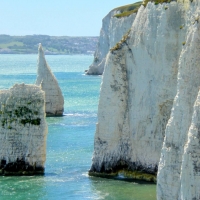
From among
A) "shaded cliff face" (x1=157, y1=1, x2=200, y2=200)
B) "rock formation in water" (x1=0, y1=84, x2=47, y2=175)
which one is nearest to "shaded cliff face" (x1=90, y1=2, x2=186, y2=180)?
"rock formation in water" (x1=0, y1=84, x2=47, y2=175)

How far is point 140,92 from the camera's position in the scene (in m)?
38.6

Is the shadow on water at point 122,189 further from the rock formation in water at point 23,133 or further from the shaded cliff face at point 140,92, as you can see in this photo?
the rock formation in water at point 23,133

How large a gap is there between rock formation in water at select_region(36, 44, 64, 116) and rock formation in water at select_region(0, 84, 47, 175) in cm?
2723

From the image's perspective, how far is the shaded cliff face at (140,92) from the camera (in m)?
36.5

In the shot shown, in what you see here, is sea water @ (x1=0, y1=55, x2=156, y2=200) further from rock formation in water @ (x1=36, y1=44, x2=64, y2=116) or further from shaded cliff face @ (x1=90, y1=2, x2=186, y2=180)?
rock formation in water @ (x1=36, y1=44, x2=64, y2=116)

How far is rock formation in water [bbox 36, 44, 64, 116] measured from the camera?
69.1 m

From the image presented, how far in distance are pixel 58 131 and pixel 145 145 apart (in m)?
23.5

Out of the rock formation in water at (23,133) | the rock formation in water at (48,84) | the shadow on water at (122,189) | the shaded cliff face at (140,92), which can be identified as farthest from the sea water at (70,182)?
the rock formation in water at (48,84)

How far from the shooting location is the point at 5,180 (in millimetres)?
39750

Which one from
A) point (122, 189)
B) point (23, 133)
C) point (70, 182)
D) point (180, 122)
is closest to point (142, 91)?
point (122, 189)

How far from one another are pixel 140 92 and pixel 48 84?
31188 millimetres

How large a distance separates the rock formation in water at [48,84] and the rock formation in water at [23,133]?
89.3ft

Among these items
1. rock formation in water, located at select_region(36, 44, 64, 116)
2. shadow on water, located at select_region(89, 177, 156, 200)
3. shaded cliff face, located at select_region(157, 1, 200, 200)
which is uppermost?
shaded cliff face, located at select_region(157, 1, 200, 200)

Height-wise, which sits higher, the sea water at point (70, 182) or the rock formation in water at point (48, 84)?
the rock formation in water at point (48, 84)
